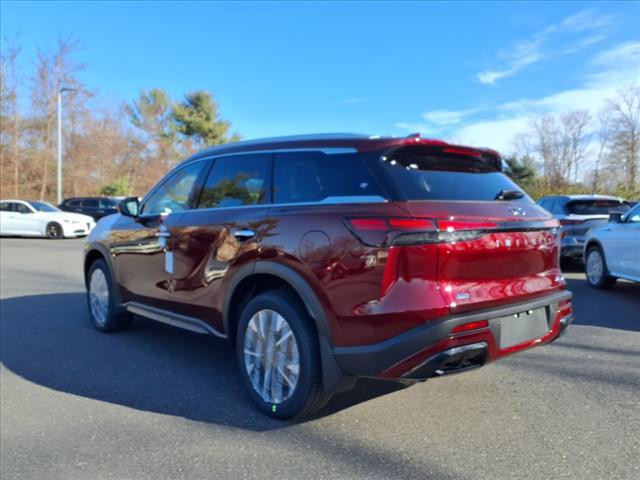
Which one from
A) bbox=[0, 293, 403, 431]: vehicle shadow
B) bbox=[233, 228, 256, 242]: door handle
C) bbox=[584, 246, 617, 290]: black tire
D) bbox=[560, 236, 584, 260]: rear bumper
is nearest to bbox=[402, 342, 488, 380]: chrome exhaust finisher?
bbox=[0, 293, 403, 431]: vehicle shadow

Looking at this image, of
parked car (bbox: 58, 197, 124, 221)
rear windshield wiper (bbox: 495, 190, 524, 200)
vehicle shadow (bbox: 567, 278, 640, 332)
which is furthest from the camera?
parked car (bbox: 58, 197, 124, 221)

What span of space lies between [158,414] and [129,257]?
1.96m

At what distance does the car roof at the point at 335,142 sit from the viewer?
3111 millimetres

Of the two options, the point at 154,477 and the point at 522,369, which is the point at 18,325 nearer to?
the point at 154,477

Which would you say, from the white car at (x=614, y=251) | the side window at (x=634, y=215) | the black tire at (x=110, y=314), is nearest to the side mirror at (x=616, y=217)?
the white car at (x=614, y=251)

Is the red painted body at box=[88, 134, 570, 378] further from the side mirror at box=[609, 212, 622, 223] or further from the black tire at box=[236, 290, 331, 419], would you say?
the side mirror at box=[609, 212, 622, 223]

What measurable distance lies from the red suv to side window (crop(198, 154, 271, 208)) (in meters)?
0.01

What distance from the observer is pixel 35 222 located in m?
19.4

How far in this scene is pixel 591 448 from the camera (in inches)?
112

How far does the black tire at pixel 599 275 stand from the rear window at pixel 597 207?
1.69 m

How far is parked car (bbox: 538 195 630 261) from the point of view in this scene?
941 cm

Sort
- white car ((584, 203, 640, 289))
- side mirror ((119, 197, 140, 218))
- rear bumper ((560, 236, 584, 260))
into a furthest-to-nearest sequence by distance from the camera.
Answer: rear bumper ((560, 236, 584, 260)) < white car ((584, 203, 640, 289)) < side mirror ((119, 197, 140, 218))

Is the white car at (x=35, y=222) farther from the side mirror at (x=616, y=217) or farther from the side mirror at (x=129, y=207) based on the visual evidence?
the side mirror at (x=616, y=217)

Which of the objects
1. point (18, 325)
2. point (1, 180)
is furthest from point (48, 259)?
point (1, 180)
